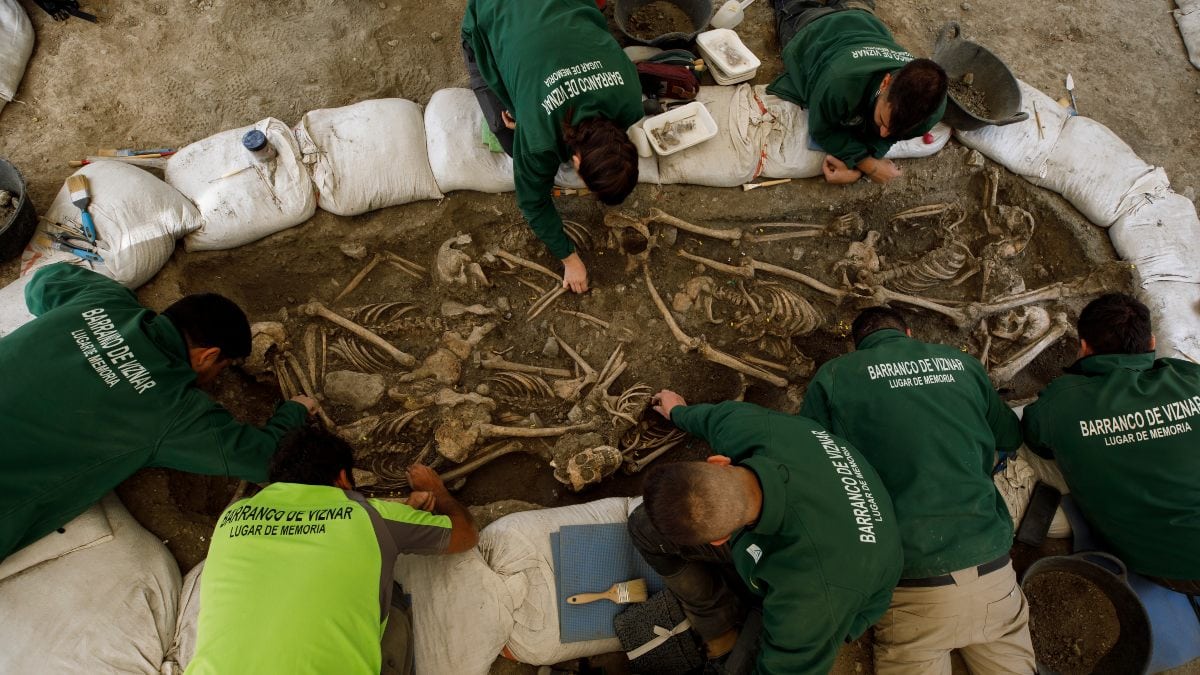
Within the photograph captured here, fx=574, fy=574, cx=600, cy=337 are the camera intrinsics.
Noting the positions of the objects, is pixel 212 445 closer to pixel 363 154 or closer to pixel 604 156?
pixel 363 154

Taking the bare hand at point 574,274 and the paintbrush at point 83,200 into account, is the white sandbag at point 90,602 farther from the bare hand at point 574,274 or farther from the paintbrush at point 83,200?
the bare hand at point 574,274

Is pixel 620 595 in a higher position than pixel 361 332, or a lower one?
lower

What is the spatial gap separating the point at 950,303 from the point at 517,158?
152 inches

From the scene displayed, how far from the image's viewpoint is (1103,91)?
232 inches

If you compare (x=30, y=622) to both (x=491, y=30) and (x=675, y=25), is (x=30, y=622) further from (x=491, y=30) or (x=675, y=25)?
(x=675, y=25)

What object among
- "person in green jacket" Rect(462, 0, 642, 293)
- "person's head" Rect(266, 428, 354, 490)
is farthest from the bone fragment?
"person in green jacket" Rect(462, 0, 642, 293)

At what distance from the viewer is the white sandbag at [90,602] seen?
9.80 feet

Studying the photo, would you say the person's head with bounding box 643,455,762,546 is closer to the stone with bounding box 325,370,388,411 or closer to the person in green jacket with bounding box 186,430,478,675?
the person in green jacket with bounding box 186,430,478,675

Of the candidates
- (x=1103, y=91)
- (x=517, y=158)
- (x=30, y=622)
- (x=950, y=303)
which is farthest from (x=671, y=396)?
(x=1103, y=91)

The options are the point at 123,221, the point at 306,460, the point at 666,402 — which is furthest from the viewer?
the point at 666,402

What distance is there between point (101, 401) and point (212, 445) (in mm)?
570

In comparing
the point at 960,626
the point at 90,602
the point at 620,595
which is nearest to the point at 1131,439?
the point at 960,626

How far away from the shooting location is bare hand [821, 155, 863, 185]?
4.98 metres

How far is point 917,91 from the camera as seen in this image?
3.92 m
